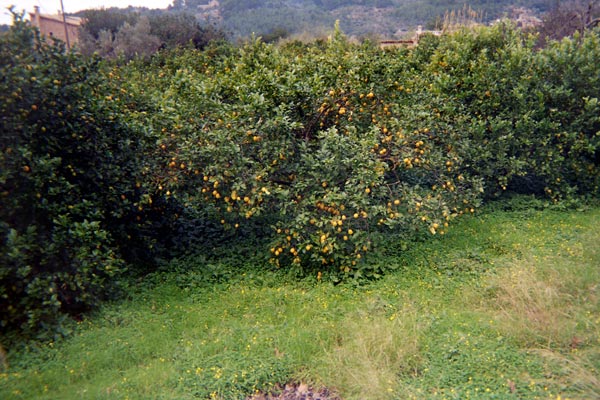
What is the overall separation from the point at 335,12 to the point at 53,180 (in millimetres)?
32548

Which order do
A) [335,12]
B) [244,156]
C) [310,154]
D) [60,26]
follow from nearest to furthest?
[244,156]
[310,154]
[60,26]
[335,12]

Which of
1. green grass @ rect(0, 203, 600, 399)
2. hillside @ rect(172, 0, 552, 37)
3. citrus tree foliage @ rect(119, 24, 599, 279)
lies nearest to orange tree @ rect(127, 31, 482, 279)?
citrus tree foliage @ rect(119, 24, 599, 279)

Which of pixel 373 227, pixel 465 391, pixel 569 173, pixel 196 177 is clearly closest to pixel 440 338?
pixel 465 391

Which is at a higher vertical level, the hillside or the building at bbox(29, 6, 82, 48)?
the hillside

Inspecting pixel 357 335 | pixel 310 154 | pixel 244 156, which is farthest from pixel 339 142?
pixel 357 335

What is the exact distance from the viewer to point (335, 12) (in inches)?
1353

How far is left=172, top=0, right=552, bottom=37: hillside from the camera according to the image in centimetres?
2789

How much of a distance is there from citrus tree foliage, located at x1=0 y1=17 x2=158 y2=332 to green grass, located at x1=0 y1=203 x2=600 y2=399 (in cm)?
39

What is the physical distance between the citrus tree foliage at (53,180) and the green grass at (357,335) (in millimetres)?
393

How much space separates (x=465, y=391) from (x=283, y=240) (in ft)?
8.39

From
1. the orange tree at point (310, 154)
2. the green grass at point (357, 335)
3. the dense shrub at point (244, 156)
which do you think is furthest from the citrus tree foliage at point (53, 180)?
the orange tree at point (310, 154)

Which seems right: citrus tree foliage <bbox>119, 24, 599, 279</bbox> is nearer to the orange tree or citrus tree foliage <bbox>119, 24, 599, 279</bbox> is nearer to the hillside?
the orange tree

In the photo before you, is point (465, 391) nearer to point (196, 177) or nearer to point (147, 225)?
point (196, 177)

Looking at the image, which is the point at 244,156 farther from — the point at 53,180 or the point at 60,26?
the point at 60,26
